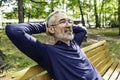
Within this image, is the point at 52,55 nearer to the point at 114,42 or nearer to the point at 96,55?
the point at 96,55

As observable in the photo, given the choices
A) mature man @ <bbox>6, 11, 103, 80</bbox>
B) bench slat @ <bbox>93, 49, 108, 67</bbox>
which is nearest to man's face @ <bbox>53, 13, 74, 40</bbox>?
mature man @ <bbox>6, 11, 103, 80</bbox>

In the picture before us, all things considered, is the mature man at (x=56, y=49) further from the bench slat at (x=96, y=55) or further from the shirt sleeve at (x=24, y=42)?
the bench slat at (x=96, y=55)

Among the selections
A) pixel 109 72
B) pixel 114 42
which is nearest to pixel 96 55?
pixel 109 72

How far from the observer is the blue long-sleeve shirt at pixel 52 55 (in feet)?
11.5

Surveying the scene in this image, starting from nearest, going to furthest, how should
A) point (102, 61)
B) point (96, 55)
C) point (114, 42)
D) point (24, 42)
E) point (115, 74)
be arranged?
point (24, 42) → point (96, 55) → point (115, 74) → point (102, 61) → point (114, 42)

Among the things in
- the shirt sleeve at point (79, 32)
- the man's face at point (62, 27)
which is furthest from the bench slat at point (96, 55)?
the man's face at point (62, 27)

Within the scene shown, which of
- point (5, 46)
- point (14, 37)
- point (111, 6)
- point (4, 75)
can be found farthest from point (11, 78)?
point (111, 6)

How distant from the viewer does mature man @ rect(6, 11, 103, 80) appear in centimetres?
350

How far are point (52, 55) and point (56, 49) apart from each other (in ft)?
0.38

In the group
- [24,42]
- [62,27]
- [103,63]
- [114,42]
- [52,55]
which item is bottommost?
[114,42]

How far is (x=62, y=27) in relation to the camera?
3871mm

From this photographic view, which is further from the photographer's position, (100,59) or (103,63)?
(103,63)

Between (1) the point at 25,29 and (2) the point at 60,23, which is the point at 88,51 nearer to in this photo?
(2) the point at 60,23

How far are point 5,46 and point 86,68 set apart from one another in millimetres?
11006
